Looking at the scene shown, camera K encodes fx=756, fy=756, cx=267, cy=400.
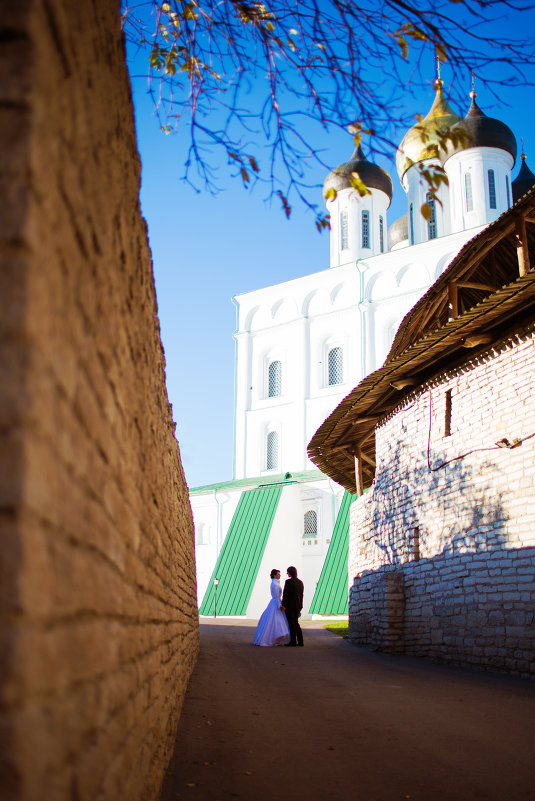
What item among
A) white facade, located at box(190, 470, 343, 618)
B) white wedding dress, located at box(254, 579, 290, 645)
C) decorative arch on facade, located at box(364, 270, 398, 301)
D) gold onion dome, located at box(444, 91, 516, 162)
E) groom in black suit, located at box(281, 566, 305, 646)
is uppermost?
gold onion dome, located at box(444, 91, 516, 162)

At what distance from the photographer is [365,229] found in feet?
139

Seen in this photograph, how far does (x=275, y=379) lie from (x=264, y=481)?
273 inches

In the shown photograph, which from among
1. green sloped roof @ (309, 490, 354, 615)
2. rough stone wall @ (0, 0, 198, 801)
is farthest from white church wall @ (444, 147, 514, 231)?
rough stone wall @ (0, 0, 198, 801)

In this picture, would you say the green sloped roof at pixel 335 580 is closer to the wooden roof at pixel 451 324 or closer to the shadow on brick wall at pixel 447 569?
the wooden roof at pixel 451 324

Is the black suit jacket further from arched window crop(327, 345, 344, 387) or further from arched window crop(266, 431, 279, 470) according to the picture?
arched window crop(327, 345, 344, 387)

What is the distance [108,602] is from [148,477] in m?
1.46

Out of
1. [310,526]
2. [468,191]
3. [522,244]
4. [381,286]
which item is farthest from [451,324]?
[468,191]

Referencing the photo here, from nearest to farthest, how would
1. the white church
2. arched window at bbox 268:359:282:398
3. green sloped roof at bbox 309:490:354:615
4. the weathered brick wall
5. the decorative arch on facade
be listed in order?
the weathered brick wall
green sloped roof at bbox 309:490:354:615
the white church
the decorative arch on facade
arched window at bbox 268:359:282:398

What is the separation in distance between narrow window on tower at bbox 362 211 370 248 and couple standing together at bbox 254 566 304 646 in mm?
29118

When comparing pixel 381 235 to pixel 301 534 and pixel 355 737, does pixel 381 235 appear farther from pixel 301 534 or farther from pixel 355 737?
pixel 355 737

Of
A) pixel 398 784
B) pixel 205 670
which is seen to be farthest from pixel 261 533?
pixel 398 784

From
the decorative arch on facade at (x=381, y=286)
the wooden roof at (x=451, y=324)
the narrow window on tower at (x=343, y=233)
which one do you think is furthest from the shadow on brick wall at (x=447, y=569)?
→ the narrow window on tower at (x=343, y=233)

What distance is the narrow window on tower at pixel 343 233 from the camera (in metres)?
42.1

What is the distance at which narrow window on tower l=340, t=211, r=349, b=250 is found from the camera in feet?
138
